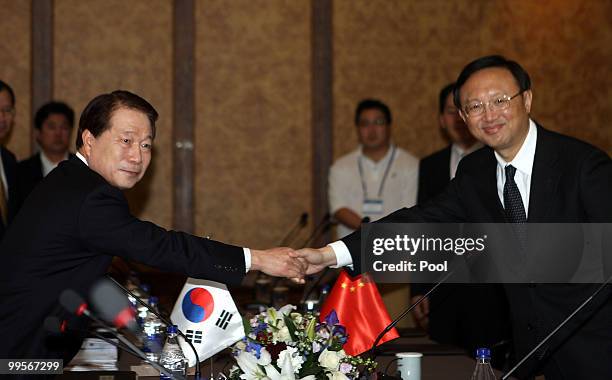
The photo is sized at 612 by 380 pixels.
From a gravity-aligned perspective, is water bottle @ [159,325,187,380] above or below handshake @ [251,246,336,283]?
below

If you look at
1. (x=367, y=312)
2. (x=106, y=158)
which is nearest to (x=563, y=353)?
(x=367, y=312)

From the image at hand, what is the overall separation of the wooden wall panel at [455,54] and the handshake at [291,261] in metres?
4.11

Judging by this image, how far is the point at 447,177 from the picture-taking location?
505cm

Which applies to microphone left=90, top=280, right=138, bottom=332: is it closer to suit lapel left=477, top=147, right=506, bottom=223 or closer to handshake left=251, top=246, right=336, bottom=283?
handshake left=251, top=246, right=336, bottom=283

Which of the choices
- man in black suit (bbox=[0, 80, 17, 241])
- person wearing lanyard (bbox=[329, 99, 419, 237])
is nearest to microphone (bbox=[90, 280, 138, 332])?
man in black suit (bbox=[0, 80, 17, 241])

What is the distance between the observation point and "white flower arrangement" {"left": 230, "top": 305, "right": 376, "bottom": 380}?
2.19 metres

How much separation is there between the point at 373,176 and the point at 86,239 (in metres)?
3.38

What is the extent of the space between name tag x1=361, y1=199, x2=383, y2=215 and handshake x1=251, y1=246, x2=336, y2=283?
2.35 meters

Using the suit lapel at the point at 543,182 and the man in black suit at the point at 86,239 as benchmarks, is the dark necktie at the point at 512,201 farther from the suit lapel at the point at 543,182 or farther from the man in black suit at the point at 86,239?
the man in black suit at the point at 86,239

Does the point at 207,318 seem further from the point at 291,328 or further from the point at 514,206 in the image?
the point at 514,206

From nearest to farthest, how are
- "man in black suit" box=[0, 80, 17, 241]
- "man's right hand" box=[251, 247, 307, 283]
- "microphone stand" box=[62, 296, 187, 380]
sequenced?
"microphone stand" box=[62, 296, 187, 380] → "man's right hand" box=[251, 247, 307, 283] → "man in black suit" box=[0, 80, 17, 241]

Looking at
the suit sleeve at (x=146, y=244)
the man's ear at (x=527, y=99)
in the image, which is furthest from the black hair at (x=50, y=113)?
the man's ear at (x=527, y=99)

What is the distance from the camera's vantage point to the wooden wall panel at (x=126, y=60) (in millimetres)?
7039

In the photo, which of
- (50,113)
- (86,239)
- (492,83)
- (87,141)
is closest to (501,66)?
(492,83)
